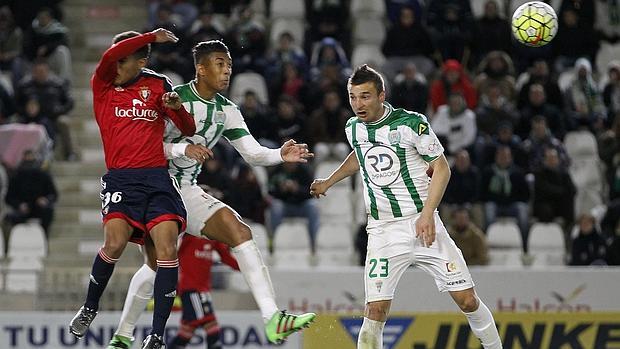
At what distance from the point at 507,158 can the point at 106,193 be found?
8050 millimetres

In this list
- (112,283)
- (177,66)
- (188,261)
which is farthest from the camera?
(177,66)

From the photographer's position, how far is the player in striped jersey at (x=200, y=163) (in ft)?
A: 30.1

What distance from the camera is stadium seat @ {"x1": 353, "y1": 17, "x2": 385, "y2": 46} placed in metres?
18.9

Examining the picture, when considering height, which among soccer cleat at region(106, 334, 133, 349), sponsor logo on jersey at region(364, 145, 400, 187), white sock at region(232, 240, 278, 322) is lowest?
soccer cleat at region(106, 334, 133, 349)

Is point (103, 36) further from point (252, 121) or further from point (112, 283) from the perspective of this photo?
point (112, 283)

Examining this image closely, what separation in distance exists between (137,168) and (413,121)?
6.42ft

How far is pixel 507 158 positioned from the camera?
1595cm

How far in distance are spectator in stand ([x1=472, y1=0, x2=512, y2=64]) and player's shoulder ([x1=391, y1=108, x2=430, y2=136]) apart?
9.26m

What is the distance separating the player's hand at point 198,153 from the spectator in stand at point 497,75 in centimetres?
908

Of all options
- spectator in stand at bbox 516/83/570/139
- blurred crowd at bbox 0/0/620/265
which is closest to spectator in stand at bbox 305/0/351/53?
blurred crowd at bbox 0/0/620/265

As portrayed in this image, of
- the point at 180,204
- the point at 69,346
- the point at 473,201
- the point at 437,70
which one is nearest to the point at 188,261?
the point at 69,346

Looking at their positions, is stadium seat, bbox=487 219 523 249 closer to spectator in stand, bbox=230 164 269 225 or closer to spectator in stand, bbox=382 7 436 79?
spectator in stand, bbox=230 164 269 225

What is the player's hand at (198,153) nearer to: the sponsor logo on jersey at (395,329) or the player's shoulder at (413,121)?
the player's shoulder at (413,121)

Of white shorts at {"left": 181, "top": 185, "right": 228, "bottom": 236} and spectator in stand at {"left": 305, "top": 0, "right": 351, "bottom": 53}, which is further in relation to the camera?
spectator in stand at {"left": 305, "top": 0, "right": 351, "bottom": 53}
